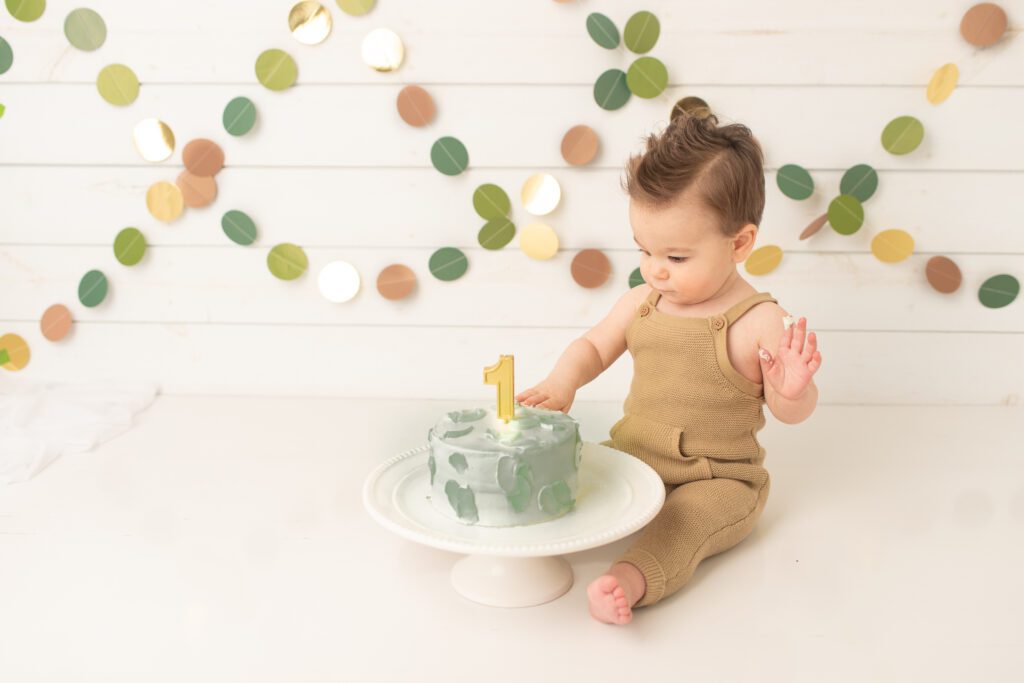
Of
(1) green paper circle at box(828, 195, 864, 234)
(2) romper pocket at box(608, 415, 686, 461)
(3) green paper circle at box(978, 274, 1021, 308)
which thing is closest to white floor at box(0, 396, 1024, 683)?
(2) romper pocket at box(608, 415, 686, 461)

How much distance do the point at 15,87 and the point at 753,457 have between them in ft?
4.31

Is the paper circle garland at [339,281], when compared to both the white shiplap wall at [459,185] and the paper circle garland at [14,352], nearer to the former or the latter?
the white shiplap wall at [459,185]

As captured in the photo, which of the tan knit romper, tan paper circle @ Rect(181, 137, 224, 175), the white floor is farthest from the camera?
tan paper circle @ Rect(181, 137, 224, 175)

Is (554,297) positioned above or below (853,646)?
above

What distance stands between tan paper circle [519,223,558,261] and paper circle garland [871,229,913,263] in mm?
526

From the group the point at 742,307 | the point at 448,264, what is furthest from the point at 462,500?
the point at 448,264

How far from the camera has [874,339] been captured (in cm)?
157

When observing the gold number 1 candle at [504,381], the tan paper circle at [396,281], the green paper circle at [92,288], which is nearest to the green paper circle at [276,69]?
the tan paper circle at [396,281]

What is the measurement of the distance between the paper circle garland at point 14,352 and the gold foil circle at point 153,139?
0.42 metres

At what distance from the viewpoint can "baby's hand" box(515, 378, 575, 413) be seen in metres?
1.12

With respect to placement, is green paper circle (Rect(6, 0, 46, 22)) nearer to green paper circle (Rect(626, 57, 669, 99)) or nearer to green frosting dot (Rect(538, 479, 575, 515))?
green paper circle (Rect(626, 57, 669, 99))

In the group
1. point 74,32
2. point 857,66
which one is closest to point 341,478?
point 74,32

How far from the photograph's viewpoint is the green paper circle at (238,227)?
1.55 m

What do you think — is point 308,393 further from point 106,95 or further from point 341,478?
point 106,95
